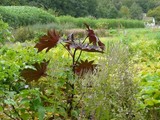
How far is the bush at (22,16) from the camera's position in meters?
24.5

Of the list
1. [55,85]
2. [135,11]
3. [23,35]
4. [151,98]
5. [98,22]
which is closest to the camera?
[55,85]

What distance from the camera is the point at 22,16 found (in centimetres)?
2553

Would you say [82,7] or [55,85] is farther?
[82,7]

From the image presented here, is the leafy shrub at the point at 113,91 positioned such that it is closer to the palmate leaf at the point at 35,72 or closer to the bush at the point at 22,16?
the palmate leaf at the point at 35,72

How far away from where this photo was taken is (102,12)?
53281 mm

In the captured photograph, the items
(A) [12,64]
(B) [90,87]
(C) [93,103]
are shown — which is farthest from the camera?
(A) [12,64]

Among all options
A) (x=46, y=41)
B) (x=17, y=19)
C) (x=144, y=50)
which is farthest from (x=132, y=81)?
(x=17, y=19)

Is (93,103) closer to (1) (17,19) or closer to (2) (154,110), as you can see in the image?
(2) (154,110)

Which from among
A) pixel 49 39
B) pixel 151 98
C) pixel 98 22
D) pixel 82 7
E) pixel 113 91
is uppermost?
pixel 49 39

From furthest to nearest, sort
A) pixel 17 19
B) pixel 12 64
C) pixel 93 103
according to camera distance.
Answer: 1. pixel 17 19
2. pixel 12 64
3. pixel 93 103

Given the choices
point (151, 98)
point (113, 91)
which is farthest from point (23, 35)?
point (113, 91)

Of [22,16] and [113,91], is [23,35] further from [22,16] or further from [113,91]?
[113,91]

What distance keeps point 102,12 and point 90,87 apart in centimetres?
5139

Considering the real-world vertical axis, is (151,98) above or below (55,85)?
below
